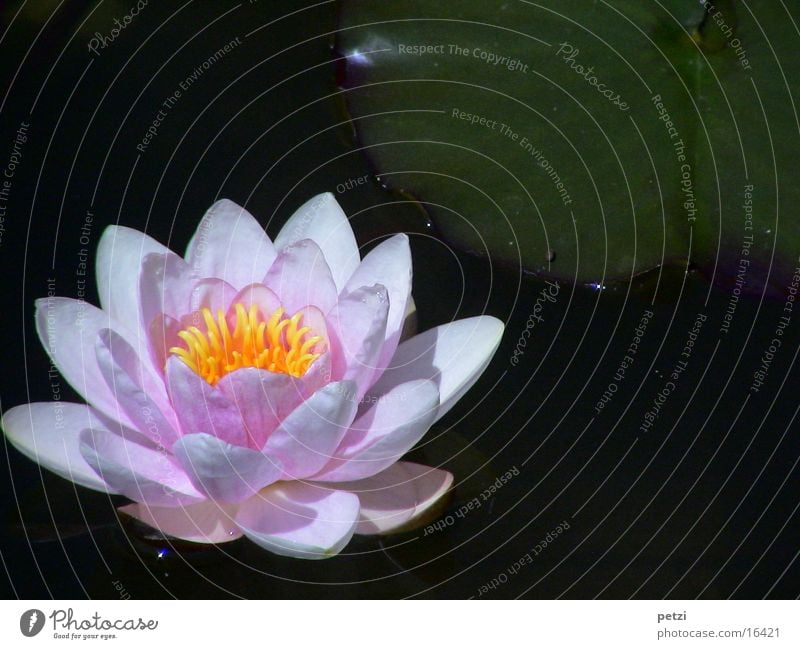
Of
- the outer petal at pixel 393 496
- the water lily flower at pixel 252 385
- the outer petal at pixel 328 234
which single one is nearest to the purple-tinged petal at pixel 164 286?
the water lily flower at pixel 252 385

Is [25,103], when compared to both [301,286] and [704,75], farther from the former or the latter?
[704,75]

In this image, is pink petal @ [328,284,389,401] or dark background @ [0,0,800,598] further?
dark background @ [0,0,800,598]

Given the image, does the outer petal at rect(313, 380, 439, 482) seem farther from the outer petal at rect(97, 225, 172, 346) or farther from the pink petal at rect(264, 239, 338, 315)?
the outer petal at rect(97, 225, 172, 346)

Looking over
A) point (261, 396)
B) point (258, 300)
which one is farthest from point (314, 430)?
point (258, 300)

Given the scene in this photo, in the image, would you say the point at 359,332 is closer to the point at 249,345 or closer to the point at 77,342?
the point at 249,345

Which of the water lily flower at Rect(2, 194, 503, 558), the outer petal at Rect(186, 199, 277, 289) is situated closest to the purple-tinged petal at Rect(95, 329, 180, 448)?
the water lily flower at Rect(2, 194, 503, 558)
